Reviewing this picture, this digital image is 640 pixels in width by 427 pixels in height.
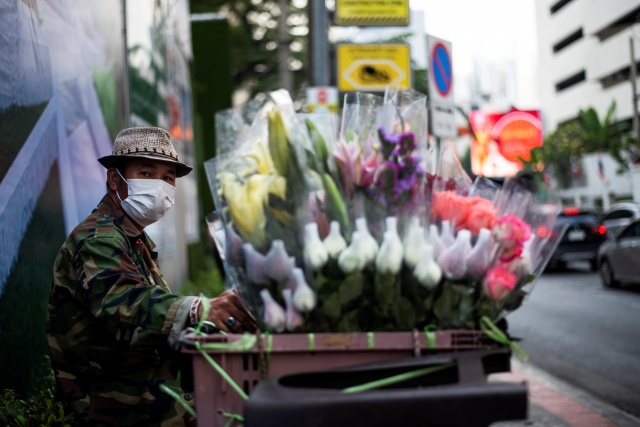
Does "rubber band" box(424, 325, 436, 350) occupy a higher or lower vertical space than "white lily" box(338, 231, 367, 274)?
lower

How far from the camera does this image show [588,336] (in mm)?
10758

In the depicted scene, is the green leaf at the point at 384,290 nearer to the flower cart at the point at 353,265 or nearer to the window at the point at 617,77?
the flower cart at the point at 353,265

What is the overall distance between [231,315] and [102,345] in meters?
0.59

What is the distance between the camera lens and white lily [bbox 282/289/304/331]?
2.13 meters

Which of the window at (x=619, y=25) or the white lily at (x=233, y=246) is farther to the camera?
the window at (x=619, y=25)

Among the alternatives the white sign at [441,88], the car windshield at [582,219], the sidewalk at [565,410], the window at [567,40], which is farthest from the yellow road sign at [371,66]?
the window at [567,40]

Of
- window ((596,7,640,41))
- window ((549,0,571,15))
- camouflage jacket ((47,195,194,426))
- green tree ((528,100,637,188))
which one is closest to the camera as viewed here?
camouflage jacket ((47,195,194,426))

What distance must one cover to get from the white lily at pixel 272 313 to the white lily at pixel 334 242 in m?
0.20

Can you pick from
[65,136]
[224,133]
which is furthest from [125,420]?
[65,136]

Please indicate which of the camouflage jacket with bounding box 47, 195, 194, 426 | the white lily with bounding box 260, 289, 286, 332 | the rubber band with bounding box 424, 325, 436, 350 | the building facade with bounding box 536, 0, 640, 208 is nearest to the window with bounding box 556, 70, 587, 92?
the building facade with bounding box 536, 0, 640, 208

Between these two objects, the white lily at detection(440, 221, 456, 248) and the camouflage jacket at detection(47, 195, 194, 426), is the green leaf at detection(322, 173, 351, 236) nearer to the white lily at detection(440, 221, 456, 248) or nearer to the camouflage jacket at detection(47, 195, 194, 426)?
the white lily at detection(440, 221, 456, 248)

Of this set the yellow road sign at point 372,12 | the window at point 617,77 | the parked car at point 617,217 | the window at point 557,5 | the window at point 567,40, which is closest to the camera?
the yellow road sign at point 372,12

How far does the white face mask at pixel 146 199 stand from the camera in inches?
116

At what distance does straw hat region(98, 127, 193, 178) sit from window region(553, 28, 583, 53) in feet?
197
